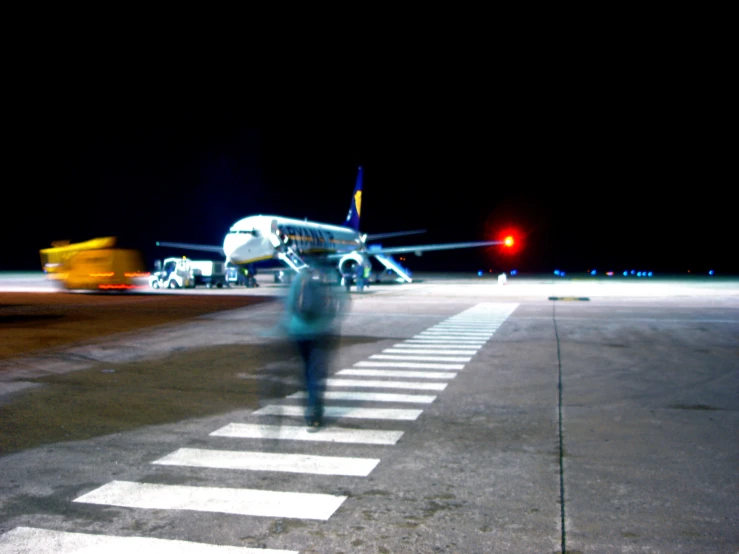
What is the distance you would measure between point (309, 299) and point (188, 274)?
33672 millimetres

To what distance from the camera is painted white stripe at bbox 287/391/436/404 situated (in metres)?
9.77

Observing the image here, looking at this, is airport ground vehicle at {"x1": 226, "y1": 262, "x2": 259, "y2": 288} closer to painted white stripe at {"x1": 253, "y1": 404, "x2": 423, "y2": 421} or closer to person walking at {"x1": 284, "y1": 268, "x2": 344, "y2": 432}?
painted white stripe at {"x1": 253, "y1": 404, "x2": 423, "y2": 421}

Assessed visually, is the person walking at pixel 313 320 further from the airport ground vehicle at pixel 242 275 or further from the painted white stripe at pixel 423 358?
the airport ground vehicle at pixel 242 275

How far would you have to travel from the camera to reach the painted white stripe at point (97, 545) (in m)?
4.61

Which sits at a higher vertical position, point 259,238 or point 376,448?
point 259,238

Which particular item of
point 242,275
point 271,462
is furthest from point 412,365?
point 242,275

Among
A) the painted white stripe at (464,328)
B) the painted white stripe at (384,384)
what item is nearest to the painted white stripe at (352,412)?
the painted white stripe at (384,384)

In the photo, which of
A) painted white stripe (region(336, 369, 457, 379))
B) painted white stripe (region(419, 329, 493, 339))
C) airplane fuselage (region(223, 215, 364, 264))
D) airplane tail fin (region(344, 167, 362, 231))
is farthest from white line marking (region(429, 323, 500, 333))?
airplane tail fin (region(344, 167, 362, 231))

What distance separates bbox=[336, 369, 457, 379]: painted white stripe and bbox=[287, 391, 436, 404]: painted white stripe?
1.56 meters

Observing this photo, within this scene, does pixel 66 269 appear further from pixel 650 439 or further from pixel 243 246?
pixel 650 439

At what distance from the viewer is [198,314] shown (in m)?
22.9

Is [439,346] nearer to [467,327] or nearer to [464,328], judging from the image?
[464,328]

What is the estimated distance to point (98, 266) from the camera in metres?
34.6

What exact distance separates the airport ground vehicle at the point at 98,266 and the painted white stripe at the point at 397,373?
83.7ft
